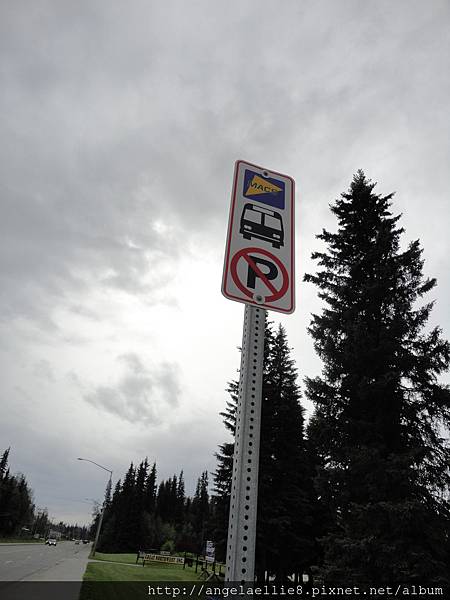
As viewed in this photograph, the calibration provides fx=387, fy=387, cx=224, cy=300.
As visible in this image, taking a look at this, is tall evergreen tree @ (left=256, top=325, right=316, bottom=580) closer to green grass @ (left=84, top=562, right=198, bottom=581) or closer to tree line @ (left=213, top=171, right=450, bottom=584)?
green grass @ (left=84, top=562, right=198, bottom=581)

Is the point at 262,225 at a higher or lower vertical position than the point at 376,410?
lower

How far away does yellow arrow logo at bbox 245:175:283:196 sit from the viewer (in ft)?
8.76

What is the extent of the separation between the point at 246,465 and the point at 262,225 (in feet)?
4.76

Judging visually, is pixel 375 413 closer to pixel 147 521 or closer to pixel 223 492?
pixel 223 492

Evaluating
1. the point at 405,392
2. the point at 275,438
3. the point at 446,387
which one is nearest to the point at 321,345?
the point at 405,392

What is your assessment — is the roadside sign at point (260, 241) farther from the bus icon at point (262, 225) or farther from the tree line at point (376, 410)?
the tree line at point (376, 410)

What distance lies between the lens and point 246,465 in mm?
1866

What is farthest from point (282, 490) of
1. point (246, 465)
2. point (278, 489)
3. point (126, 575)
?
point (246, 465)

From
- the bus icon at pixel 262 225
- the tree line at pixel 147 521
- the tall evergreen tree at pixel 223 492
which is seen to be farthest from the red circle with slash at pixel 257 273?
the tree line at pixel 147 521

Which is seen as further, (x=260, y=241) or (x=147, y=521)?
(x=147, y=521)

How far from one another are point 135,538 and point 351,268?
69.2m

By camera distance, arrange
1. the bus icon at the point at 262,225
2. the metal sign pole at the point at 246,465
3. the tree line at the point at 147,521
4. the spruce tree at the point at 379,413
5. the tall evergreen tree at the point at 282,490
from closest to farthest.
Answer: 1. the metal sign pole at the point at 246,465
2. the bus icon at the point at 262,225
3. the spruce tree at the point at 379,413
4. the tall evergreen tree at the point at 282,490
5. the tree line at the point at 147,521

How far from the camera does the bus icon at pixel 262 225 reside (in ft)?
8.10

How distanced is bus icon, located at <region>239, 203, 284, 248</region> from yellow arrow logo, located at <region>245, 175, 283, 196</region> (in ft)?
0.43
